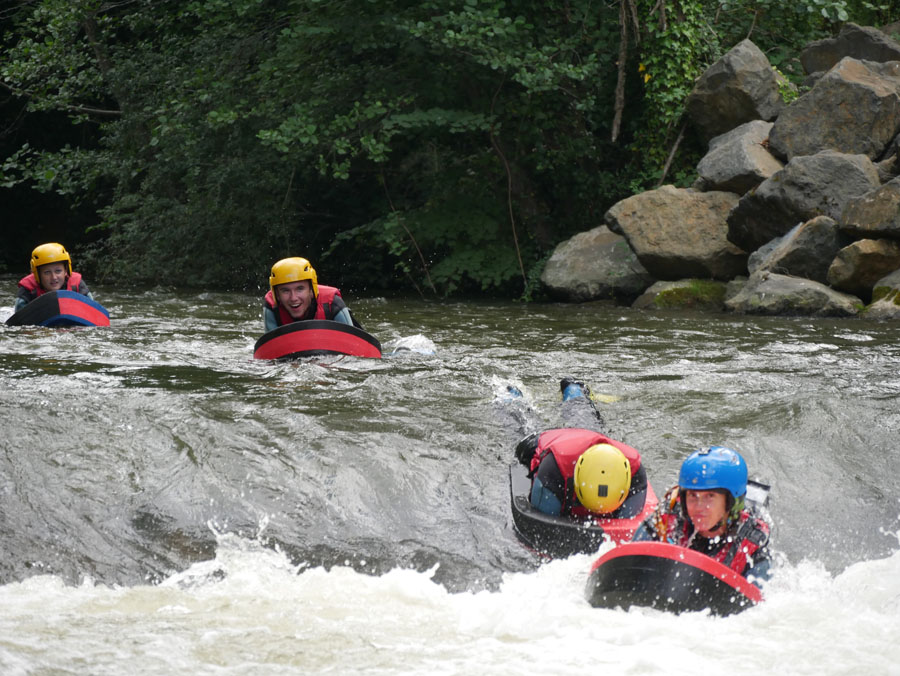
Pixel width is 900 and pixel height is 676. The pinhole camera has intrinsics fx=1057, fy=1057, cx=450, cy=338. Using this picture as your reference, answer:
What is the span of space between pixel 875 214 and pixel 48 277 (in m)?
9.10

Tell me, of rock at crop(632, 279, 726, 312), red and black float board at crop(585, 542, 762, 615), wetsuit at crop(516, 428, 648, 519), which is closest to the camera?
red and black float board at crop(585, 542, 762, 615)

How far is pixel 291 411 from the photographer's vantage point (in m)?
6.63

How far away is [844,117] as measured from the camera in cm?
1365

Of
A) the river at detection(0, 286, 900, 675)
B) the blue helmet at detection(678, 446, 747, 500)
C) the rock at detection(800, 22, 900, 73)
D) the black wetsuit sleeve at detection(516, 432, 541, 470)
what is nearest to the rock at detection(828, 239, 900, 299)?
the river at detection(0, 286, 900, 675)

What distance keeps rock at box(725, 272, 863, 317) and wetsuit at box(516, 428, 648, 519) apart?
7328 millimetres

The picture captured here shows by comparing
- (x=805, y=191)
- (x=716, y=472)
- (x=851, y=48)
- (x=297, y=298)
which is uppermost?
(x=851, y=48)

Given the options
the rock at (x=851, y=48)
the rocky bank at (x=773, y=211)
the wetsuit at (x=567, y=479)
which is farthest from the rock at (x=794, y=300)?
the wetsuit at (x=567, y=479)

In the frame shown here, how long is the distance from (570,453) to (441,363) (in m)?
3.48

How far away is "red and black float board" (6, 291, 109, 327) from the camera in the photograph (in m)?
10.2

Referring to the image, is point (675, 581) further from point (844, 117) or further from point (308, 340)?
point (844, 117)

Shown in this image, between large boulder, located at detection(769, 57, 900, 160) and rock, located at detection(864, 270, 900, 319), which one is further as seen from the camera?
large boulder, located at detection(769, 57, 900, 160)

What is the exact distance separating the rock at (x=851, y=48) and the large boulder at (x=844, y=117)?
1.47m

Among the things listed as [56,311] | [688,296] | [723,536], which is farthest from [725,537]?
[688,296]

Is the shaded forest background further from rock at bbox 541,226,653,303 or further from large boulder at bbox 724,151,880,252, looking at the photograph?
large boulder at bbox 724,151,880,252
